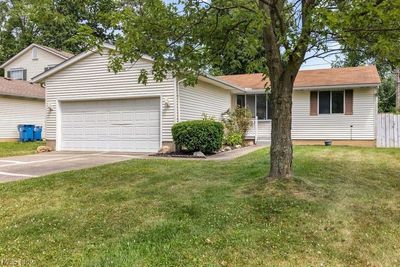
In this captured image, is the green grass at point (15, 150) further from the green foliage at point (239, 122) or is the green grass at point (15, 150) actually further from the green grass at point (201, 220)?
the green foliage at point (239, 122)

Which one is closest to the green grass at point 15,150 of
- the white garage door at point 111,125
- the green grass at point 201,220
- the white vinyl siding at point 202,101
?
the white garage door at point 111,125

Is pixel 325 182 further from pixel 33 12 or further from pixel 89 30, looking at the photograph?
pixel 33 12

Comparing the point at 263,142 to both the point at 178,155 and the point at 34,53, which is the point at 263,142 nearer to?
the point at 178,155

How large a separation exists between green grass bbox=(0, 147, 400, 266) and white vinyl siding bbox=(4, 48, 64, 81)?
24364 mm

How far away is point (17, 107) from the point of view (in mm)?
23109

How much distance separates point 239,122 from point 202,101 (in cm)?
269

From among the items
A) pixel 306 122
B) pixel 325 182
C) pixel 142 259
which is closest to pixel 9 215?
pixel 142 259

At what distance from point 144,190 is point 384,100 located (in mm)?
29909

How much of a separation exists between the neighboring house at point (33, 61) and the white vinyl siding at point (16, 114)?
22.6ft

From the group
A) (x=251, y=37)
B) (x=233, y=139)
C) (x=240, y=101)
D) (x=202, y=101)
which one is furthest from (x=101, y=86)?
(x=251, y=37)

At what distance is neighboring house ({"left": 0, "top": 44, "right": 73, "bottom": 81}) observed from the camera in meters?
30.9

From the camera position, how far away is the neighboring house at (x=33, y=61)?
101 ft

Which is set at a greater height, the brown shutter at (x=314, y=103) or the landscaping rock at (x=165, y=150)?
the brown shutter at (x=314, y=103)

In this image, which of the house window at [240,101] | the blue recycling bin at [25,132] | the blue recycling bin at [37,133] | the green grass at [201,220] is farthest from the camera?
the blue recycling bin at [37,133]
